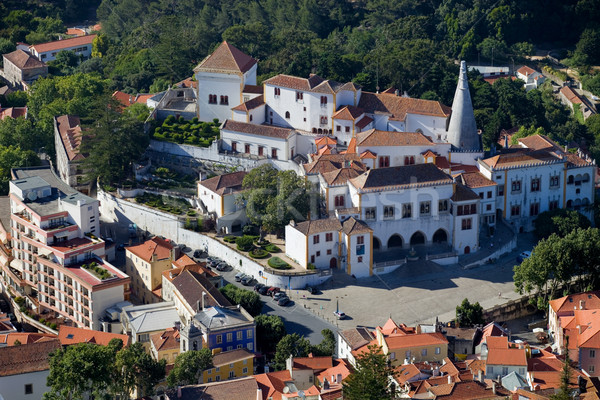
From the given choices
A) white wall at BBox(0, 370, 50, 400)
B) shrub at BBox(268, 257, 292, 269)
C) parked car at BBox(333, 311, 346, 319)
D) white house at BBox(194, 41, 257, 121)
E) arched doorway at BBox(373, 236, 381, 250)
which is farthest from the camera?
white house at BBox(194, 41, 257, 121)

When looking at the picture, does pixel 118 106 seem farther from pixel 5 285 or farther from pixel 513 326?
pixel 513 326

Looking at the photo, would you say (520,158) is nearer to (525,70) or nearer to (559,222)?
(559,222)

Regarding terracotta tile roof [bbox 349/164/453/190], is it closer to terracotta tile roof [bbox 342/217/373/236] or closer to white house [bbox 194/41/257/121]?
terracotta tile roof [bbox 342/217/373/236]

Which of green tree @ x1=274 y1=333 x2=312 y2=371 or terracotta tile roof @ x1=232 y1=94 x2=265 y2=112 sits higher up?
terracotta tile roof @ x1=232 y1=94 x2=265 y2=112

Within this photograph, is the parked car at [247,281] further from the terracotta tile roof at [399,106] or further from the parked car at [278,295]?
the terracotta tile roof at [399,106]

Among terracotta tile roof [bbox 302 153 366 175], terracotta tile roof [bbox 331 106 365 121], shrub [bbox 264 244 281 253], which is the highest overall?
terracotta tile roof [bbox 331 106 365 121]

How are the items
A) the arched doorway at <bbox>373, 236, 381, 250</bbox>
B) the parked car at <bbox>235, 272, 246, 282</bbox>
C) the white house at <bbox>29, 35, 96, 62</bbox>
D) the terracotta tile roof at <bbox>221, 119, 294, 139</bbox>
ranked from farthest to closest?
the white house at <bbox>29, 35, 96, 62</bbox>, the terracotta tile roof at <bbox>221, 119, 294, 139</bbox>, the arched doorway at <bbox>373, 236, 381, 250</bbox>, the parked car at <bbox>235, 272, 246, 282</bbox>

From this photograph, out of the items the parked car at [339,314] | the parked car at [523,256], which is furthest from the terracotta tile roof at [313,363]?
the parked car at [523,256]

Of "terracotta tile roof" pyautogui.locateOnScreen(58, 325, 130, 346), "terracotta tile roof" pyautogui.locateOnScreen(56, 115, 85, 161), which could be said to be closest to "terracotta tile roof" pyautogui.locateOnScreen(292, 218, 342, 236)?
"terracotta tile roof" pyautogui.locateOnScreen(58, 325, 130, 346)
